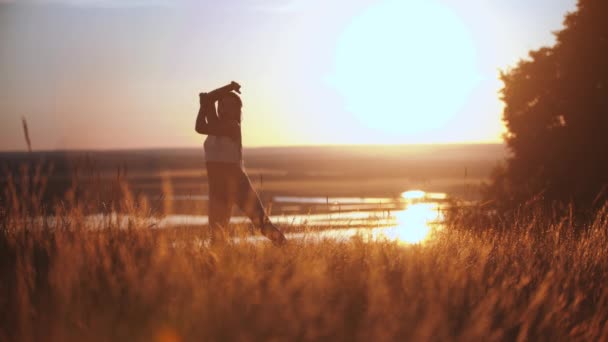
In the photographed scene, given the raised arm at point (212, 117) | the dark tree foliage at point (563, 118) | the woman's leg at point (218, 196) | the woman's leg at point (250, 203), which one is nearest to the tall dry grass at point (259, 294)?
the woman's leg at point (250, 203)

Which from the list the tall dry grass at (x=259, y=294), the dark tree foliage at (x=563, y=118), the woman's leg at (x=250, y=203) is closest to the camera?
the tall dry grass at (x=259, y=294)

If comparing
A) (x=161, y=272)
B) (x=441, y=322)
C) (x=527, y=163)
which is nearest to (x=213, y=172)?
(x=161, y=272)

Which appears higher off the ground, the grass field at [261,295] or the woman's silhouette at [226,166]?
the woman's silhouette at [226,166]

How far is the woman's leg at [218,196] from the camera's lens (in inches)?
289

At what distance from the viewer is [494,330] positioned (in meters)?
4.83

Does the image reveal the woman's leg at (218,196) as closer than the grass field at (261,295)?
No

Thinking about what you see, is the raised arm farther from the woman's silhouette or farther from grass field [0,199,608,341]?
grass field [0,199,608,341]

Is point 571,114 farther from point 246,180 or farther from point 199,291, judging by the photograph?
point 199,291

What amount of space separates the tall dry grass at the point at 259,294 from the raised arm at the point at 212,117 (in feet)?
4.51

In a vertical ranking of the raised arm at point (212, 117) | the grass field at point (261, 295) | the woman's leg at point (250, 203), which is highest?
the raised arm at point (212, 117)

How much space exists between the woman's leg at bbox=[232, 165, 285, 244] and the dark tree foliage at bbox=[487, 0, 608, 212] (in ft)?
43.7

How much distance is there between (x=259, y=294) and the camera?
185 inches

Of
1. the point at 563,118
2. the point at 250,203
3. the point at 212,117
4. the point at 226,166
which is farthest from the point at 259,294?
the point at 563,118

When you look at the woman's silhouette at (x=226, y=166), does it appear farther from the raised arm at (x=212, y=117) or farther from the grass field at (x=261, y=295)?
the grass field at (x=261, y=295)
